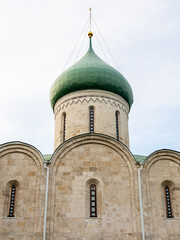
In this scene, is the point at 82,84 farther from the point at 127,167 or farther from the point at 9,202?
the point at 9,202

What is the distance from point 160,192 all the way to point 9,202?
184 inches

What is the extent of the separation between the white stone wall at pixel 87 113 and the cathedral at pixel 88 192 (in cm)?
192

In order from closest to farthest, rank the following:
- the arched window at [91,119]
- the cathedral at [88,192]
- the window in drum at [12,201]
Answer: the cathedral at [88,192] → the window in drum at [12,201] → the arched window at [91,119]

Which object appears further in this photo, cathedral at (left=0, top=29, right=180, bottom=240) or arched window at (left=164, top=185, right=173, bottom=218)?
arched window at (left=164, top=185, right=173, bottom=218)

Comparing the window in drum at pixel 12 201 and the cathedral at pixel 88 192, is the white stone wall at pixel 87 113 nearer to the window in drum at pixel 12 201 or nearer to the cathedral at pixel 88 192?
the cathedral at pixel 88 192

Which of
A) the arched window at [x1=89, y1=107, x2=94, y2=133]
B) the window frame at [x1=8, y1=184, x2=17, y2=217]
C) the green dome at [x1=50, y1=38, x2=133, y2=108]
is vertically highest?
the green dome at [x1=50, y1=38, x2=133, y2=108]

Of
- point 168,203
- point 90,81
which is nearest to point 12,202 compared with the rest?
point 168,203

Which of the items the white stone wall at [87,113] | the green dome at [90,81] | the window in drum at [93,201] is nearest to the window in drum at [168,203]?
the window in drum at [93,201]

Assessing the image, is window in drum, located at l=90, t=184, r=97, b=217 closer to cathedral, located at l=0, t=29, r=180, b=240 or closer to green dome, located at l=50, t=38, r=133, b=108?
cathedral, located at l=0, t=29, r=180, b=240

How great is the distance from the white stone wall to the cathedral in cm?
192

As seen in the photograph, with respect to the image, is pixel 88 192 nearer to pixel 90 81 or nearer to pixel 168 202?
pixel 168 202

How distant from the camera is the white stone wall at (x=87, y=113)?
12523 mm

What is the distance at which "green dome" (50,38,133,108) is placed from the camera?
12891 mm

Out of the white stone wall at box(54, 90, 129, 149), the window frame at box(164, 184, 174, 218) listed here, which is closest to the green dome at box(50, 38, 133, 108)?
the white stone wall at box(54, 90, 129, 149)
